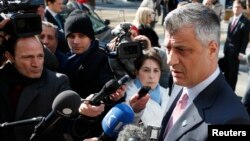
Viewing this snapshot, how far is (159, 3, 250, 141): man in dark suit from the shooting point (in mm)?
1935

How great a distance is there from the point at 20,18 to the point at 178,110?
120 centimetres

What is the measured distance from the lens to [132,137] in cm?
195

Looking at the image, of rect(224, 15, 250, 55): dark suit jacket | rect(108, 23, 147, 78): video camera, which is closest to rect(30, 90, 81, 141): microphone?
rect(108, 23, 147, 78): video camera

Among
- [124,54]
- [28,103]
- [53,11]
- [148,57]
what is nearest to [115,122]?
[124,54]

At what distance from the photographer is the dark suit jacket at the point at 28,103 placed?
269 cm

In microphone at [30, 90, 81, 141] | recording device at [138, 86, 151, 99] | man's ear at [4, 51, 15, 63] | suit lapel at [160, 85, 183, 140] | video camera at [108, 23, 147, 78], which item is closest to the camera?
microphone at [30, 90, 81, 141]

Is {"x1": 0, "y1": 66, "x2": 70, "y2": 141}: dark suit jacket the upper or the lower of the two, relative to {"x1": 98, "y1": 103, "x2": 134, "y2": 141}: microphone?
lower

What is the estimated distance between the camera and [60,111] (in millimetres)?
2045

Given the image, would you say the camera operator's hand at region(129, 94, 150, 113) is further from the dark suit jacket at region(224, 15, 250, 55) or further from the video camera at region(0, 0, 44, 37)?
the dark suit jacket at region(224, 15, 250, 55)

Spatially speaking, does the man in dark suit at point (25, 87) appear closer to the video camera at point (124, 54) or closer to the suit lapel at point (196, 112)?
the video camera at point (124, 54)

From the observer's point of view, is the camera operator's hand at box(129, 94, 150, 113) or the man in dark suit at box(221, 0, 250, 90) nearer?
the camera operator's hand at box(129, 94, 150, 113)

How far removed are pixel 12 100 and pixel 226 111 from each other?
1483mm

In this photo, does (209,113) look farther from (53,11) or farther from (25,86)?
(53,11)

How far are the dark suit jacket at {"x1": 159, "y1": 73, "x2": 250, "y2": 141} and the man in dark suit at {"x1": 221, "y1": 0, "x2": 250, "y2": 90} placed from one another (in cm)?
559
